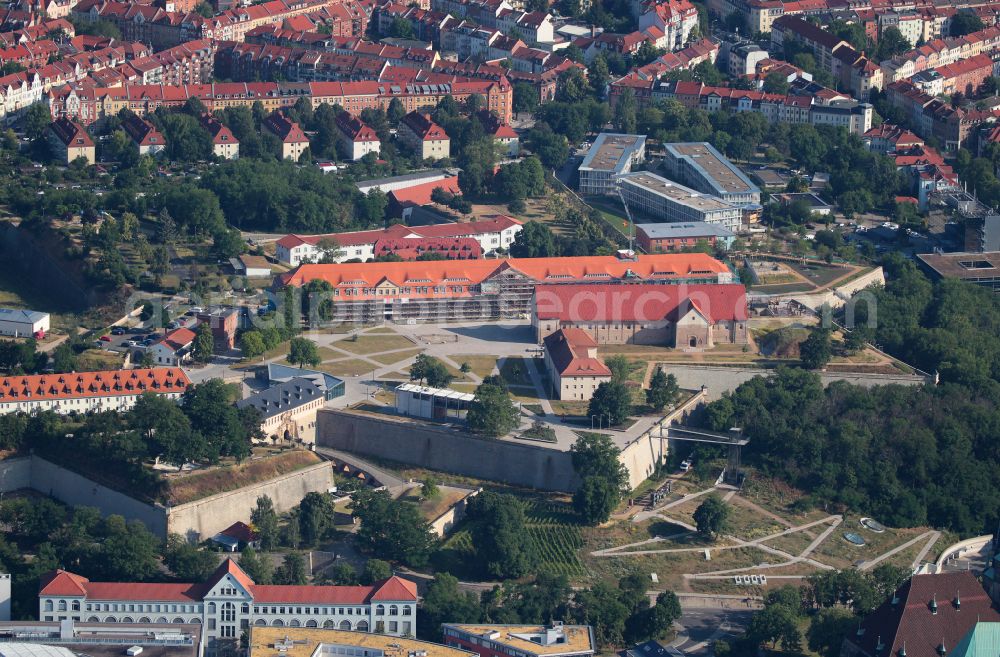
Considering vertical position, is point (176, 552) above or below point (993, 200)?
below

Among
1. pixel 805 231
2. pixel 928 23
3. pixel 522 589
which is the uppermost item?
pixel 928 23

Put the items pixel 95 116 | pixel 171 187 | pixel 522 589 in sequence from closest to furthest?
pixel 522 589, pixel 171 187, pixel 95 116

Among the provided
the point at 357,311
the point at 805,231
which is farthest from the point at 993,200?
the point at 357,311

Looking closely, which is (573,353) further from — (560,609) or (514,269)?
(560,609)

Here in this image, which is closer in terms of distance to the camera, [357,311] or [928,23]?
[357,311]

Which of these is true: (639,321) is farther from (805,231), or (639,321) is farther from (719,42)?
(719,42)

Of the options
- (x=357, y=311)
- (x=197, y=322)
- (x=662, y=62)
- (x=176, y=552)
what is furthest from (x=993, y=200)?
(x=176, y=552)

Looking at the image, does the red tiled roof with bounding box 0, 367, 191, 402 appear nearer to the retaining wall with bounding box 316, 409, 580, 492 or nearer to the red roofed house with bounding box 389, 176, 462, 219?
the retaining wall with bounding box 316, 409, 580, 492

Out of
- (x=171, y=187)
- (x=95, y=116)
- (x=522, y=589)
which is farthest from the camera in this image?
(x=95, y=116)
